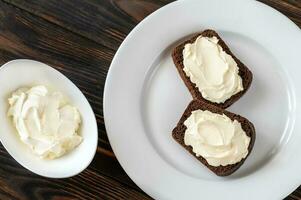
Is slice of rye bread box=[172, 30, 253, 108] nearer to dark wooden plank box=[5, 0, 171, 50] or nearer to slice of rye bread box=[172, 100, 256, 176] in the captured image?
slice of rye bread box=[172, 100, 256, 176]

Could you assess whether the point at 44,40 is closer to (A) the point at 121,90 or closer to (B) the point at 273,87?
(A) the point at 121,90

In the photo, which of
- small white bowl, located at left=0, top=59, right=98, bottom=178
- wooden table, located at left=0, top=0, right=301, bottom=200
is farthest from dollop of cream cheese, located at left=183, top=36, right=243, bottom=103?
small white bowl, located at left=0, top=59, right=98, bottom=178

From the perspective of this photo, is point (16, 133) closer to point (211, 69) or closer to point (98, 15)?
point (98, 15)

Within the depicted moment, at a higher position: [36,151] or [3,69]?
[3,69]

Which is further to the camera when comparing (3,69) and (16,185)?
(16,185)

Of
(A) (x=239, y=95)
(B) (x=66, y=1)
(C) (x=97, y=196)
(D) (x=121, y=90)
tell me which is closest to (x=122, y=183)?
(C) (x=97, y=196)

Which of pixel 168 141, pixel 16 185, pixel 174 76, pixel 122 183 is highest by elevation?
pixel 174 76
